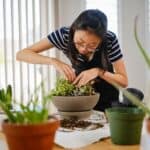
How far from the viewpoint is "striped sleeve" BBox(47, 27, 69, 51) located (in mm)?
1990

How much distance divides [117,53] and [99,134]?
85cm

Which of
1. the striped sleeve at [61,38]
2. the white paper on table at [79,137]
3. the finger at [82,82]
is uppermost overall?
the striped sleeve at [61,38]

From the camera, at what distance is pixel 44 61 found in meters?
1.95

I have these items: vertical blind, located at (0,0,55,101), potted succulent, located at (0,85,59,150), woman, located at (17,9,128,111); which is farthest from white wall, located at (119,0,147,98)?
potted succulent, located at (0,85,59,150)

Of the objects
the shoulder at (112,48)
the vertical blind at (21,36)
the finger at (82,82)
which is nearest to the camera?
the finger at (82,82)

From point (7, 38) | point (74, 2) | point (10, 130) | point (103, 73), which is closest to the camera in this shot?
point (10, 130)

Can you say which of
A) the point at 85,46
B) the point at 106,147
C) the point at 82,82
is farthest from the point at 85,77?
the point at 106,147

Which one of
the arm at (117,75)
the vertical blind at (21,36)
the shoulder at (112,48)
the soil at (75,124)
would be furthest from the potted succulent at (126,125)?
the vertical blind at (21,36)

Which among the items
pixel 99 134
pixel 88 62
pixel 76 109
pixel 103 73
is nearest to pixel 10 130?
pixel 99 134

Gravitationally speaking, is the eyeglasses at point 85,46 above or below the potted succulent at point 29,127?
above

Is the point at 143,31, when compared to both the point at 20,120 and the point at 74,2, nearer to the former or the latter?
the point at 74,2

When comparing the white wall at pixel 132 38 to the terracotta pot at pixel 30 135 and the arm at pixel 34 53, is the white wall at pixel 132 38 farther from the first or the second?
the terracotta pot at pixel 30 135

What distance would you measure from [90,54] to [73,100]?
0.55 m

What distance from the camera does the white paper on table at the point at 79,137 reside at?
1079mm
